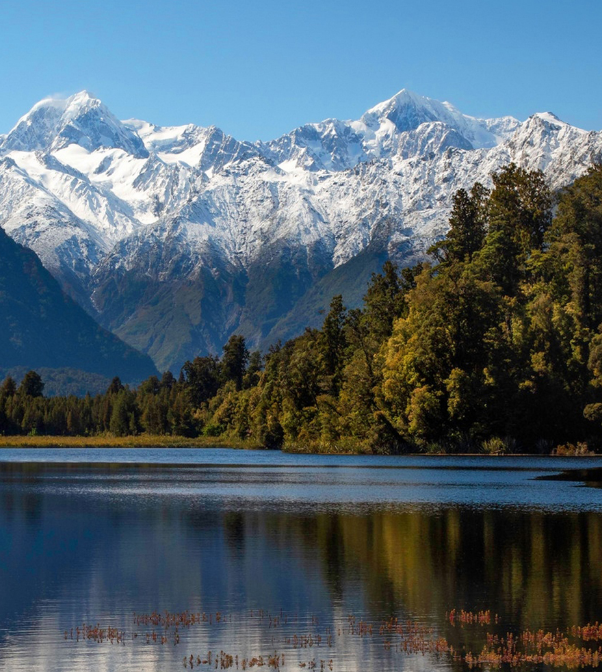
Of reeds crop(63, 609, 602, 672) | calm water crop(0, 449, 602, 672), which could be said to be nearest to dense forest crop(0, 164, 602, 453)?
calm water crop(0, 449, 602, 672)

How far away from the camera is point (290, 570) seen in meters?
39.9

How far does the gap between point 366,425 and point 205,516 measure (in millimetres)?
88184

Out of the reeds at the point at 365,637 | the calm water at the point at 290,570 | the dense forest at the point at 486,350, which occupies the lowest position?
the reeds at the point at 365,637

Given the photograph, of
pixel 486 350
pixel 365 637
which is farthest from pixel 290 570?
pixel 486 350

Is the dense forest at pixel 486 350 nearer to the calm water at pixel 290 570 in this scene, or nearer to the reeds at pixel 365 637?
the calm water at pixel 290 570

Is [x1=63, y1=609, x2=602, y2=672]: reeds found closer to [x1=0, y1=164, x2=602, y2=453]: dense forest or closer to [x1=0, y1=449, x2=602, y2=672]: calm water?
[x1=0, y1=449, x2=602, y2=672]: calm water

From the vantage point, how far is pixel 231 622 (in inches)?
1226

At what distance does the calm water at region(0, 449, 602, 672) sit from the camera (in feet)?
93.9

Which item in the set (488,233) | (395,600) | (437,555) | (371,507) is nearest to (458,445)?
(488,233)

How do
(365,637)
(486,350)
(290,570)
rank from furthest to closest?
(486,350)
(290,570)
(365,637)

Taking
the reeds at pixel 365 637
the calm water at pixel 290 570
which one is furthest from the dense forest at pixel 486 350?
the reeds at pixel 365 637

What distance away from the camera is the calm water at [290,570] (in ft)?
93.9

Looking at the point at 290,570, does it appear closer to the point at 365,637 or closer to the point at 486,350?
the point at 365,637

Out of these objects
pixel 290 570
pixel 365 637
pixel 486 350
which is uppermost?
pixel 486 350
